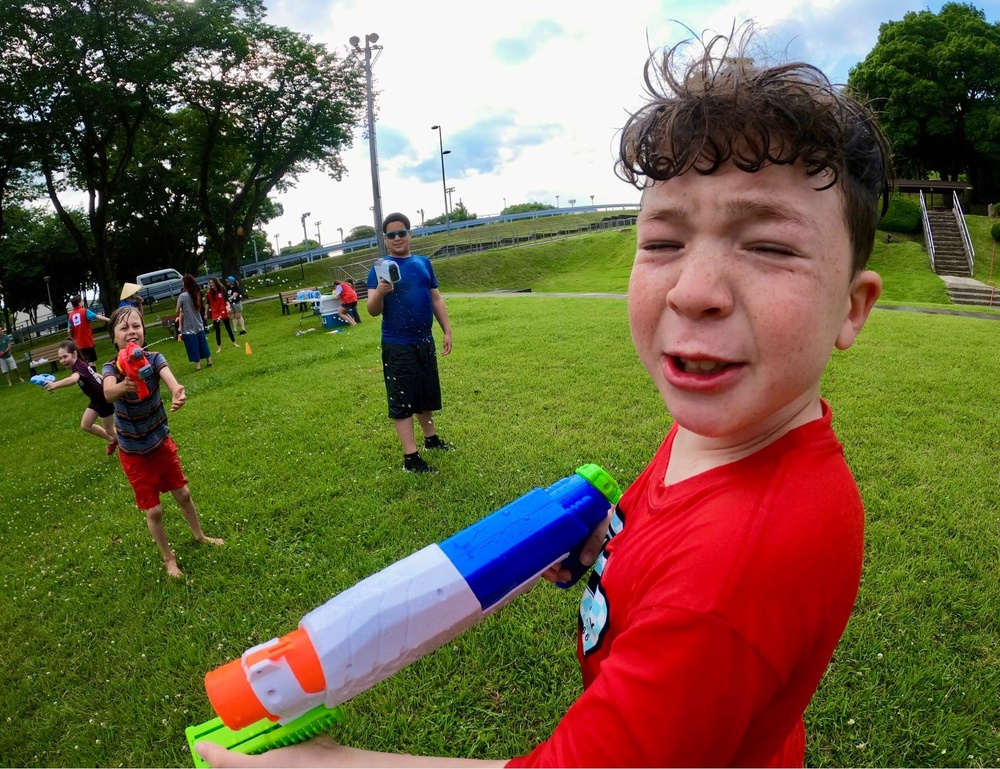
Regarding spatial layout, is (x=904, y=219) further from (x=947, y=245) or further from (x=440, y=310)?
(x=440, y=310)

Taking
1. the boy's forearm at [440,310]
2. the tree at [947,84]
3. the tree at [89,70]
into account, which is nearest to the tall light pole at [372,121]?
the tree at [89,70]

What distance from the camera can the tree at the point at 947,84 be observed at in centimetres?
2716

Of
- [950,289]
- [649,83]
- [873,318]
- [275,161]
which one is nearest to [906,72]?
[950,289]

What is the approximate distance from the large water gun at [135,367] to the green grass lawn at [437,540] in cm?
136

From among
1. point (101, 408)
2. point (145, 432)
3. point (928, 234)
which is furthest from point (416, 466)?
point (928, 234)

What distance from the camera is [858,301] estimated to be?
101 centimetres

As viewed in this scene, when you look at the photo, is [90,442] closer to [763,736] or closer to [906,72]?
[763,736]

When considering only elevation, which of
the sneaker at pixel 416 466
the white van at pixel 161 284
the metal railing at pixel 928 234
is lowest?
the sneaker at pixel 416 466

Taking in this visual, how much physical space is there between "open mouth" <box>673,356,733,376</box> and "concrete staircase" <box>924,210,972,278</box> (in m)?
23.8

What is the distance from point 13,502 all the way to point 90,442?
2.33 m

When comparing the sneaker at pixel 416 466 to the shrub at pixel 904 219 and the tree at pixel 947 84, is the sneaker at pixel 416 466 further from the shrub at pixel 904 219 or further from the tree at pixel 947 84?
the tree at pixel 947 84

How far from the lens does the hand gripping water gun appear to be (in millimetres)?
1009

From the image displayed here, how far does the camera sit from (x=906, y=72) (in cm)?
2812

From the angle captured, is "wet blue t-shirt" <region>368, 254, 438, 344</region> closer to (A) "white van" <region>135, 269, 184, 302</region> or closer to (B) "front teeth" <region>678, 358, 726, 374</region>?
(B) "front teeth" <region>678, 358, 726, 374</region>
